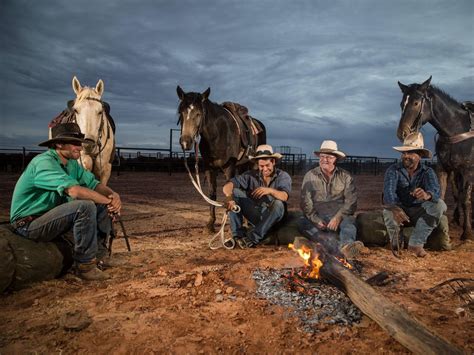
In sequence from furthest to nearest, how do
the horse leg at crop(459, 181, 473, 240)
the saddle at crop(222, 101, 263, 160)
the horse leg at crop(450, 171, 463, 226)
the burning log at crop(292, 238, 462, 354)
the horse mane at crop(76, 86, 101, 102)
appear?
the saddle at crop(222, 101, 263, 160)
the horse leg at crop(450, 171, 463, 226)
the horse leg at crop(459, 181, 473, 240)
the horse mane at crop(76, 86, 101, 102)
the burning log at crop(292, 238, 462, 354)

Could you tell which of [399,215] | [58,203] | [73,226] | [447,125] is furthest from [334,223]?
[58,203]

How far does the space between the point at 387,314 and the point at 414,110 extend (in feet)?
14.6

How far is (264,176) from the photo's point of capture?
5.20 metres

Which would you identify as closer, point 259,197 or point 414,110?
point 259,197

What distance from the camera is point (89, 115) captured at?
196 inches

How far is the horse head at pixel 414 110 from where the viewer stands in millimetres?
5648

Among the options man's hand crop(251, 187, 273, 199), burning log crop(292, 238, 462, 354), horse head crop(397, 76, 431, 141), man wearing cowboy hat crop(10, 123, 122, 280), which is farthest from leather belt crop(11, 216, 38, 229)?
horse head crop(397, 76, 431, 141)

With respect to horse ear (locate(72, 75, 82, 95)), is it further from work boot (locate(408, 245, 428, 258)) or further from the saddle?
work boot (locate(408, 245, 428, 258))

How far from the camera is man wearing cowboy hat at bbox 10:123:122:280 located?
11.0ft

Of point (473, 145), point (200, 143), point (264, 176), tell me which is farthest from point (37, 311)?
point (473, 145)

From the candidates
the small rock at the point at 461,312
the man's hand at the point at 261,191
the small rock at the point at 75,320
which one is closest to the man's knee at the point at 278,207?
the man's hand at the point at 261,191

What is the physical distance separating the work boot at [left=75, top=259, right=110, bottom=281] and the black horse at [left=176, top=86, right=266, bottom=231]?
8.65ft

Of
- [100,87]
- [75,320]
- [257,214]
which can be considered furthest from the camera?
[100,87]

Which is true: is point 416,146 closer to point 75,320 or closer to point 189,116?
point 189,116
